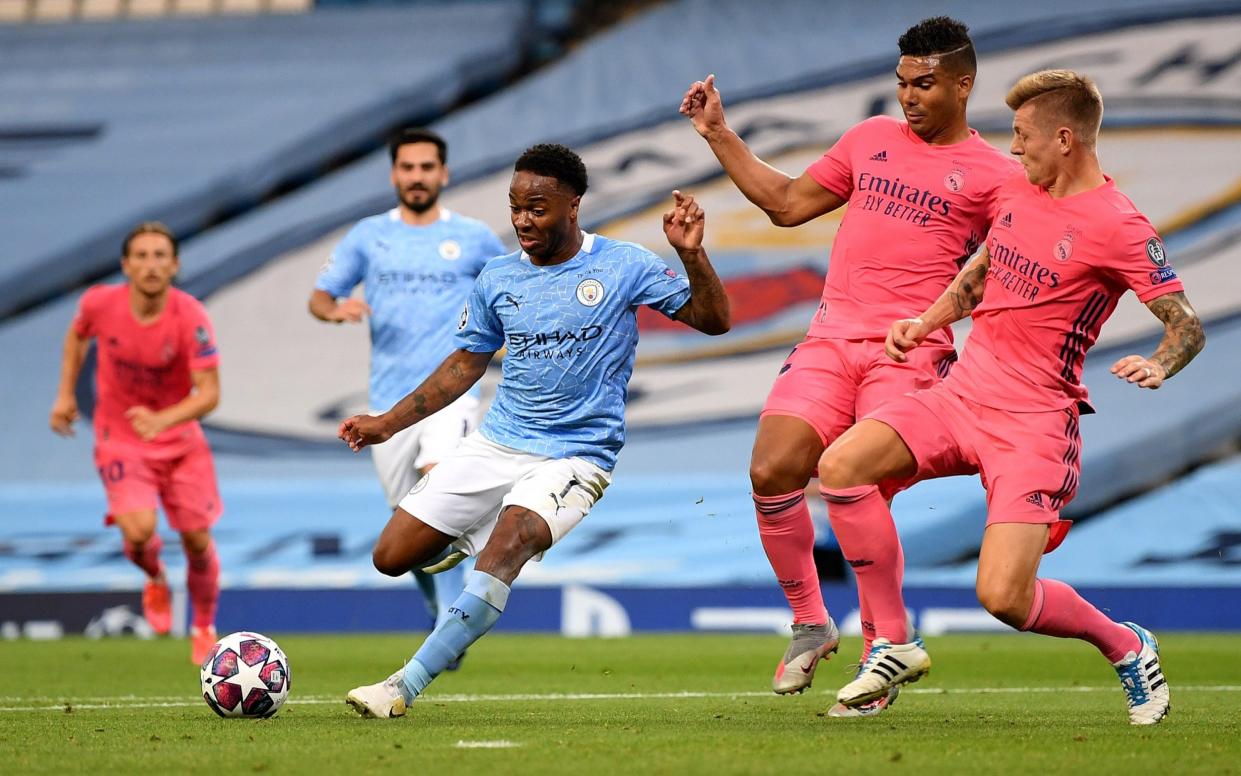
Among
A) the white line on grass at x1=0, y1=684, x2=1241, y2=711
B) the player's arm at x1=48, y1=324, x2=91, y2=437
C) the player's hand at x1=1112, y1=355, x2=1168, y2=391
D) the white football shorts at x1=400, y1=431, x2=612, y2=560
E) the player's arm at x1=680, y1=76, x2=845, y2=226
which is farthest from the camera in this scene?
the player's arm at x1=48, y1=324, x2=91, y2=437

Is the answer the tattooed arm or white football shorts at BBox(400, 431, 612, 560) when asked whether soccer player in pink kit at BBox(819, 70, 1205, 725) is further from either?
white football shorts at BBox(400, 431, 612, 560)

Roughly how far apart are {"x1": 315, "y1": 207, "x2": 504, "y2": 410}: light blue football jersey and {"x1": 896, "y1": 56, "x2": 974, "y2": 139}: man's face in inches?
131

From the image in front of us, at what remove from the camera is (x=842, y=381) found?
259 inches

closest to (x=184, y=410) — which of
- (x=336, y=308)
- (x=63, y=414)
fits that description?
(x=63, y=414)

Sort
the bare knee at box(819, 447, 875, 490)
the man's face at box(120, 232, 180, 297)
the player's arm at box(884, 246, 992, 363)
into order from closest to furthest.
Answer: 1. the player's arm at box(884, 246, 992, 363)
2. the bare knee at box(819, 447, 875, 490)
3. the man's face at box(120, 232, 180, 297)

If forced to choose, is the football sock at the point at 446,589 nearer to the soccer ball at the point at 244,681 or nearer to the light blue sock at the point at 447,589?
the light blue sock at the point at 447,589

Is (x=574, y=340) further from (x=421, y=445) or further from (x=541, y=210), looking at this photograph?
(x=421, y=445)

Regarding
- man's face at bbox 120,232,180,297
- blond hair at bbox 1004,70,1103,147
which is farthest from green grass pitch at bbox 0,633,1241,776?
man's face at bbox 120,232,180,297

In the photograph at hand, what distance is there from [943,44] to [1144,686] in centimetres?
249

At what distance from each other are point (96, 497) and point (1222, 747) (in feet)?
42.5

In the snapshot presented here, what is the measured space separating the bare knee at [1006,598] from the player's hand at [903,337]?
845mm

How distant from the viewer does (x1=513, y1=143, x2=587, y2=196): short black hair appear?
6359 mm

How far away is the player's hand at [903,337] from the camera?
19.7ft

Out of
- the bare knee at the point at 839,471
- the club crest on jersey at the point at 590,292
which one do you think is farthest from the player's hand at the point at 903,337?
the club crest on jersey at the point at 590,292
